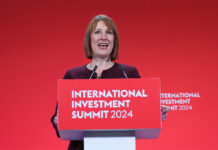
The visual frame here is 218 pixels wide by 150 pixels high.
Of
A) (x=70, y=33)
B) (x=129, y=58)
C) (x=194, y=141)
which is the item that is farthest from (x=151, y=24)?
(x=194, y=141)

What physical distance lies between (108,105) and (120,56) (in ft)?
6.64

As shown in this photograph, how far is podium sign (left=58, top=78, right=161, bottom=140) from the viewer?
3.84 feet

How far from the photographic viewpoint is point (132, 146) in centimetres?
121

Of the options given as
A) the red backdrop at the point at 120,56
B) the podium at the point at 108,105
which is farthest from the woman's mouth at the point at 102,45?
the red backdrop at the point at 120,56

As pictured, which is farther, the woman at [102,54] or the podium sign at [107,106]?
the woman at [102,54]

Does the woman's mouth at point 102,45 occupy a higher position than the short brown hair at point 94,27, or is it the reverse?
the short brown hair at point 94,27

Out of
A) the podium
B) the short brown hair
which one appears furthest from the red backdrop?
the podium

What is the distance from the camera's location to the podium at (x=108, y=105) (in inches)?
46.1

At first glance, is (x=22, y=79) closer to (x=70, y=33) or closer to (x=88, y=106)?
(x=70, y=33)

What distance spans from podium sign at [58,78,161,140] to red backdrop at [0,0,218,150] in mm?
1930

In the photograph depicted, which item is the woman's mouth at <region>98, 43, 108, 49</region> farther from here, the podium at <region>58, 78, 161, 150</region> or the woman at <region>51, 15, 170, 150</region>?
the podium at <region>58, 78, 161, 150</region>

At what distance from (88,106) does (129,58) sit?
2036 millimetres

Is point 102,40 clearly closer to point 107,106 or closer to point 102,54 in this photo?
point 102,54

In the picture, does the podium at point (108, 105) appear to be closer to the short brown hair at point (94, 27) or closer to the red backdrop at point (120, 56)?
the short brown hair at point (94, 27)
